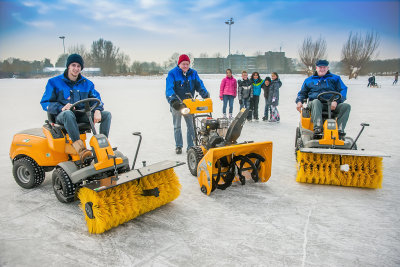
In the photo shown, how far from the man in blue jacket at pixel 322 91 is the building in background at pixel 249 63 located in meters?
66.3

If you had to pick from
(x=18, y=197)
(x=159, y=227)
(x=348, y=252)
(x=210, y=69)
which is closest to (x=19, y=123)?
(x=18, y=197)

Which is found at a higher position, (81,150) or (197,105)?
(197,105)

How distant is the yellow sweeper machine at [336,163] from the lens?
11.6ft

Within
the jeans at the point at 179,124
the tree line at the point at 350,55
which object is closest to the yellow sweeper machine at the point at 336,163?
the jeans at the point at 179,124

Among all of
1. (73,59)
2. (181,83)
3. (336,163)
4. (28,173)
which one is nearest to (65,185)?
(28,173)

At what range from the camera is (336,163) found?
3717 millimetres

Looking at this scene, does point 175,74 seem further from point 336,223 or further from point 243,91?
point 243,91

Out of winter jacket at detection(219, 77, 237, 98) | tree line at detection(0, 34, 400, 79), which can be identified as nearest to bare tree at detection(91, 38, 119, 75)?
tree line at detection(0, 34, 400, 79)

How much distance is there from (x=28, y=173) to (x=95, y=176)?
144 cm

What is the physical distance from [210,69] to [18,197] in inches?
2921

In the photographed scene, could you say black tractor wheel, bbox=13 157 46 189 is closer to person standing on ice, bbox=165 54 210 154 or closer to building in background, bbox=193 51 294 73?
person standing on ice, bbox=165 54 210 154

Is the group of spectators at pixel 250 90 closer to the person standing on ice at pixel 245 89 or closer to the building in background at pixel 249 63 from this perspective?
the person standing on ice at pixel 245 89

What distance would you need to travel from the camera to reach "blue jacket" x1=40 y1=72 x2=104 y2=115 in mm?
3434

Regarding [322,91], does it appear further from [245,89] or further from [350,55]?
[350,55]
